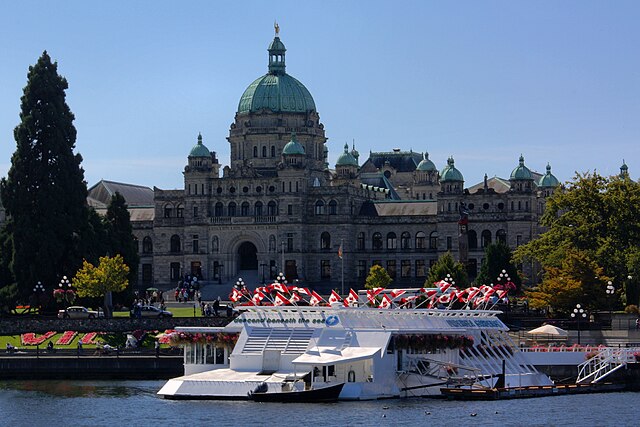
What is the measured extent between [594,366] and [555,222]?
156ft

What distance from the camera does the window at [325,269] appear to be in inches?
7397

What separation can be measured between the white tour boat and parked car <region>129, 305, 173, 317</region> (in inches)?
1429

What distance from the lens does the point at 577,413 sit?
8150 cm

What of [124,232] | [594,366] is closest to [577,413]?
[594,366]

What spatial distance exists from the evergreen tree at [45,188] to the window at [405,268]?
5656cm

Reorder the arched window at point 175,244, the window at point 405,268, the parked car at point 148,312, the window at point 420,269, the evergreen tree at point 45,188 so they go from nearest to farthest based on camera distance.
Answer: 1. the parked car at point 148,312
2. the evergreen tree at point 45,188
3. the window at point 420,269
4. the window at point 405,268
5. the arched window at point 175,244

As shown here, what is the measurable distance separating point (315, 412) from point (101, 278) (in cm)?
5496

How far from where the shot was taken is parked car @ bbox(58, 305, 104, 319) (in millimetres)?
129475

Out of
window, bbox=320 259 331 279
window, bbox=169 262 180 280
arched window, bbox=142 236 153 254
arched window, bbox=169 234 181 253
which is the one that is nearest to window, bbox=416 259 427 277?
window, bbox=320 259 331 279

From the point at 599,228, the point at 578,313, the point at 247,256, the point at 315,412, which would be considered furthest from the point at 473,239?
the point at 315,412

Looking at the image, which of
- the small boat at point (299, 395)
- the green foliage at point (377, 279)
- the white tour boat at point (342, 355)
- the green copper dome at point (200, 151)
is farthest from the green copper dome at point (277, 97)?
the small boat at point (299, 395)

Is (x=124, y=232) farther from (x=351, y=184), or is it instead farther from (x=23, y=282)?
(x=351, y=184)

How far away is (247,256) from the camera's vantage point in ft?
627

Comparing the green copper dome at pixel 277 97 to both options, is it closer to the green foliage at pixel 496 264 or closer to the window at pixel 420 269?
the window at pixel 420 269
